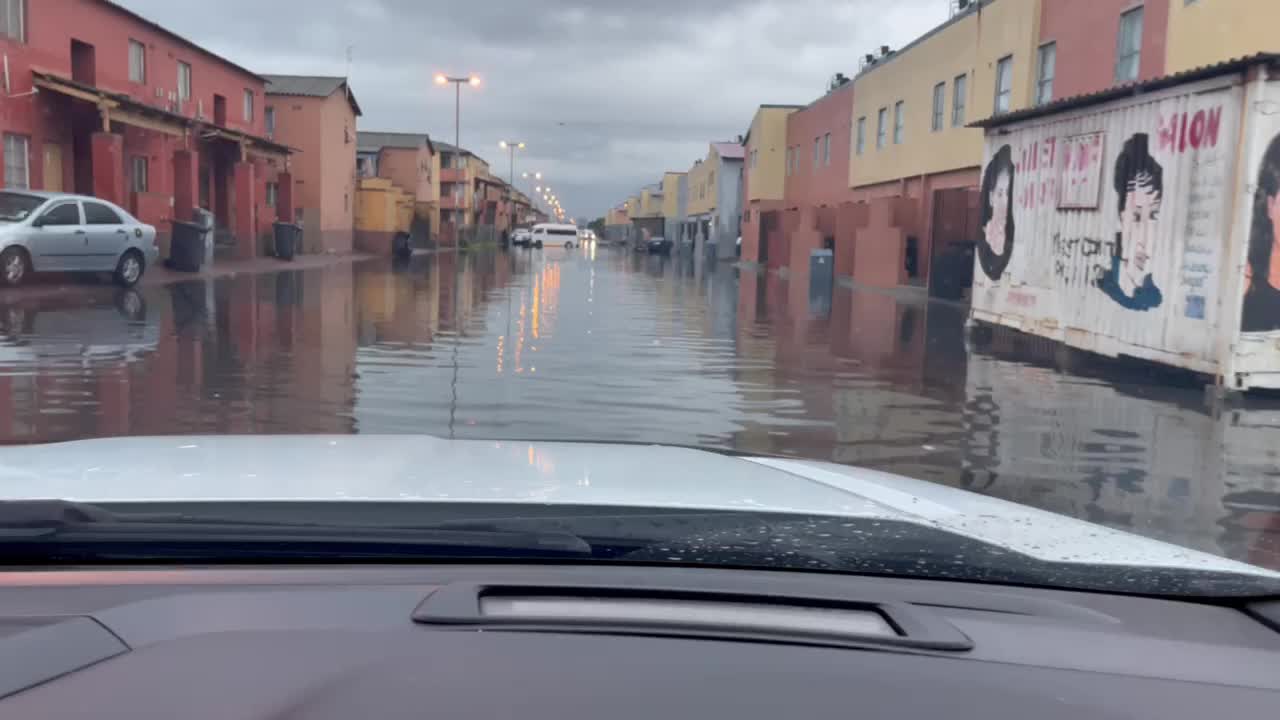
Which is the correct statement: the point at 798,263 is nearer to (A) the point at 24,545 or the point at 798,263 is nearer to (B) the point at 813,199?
(B) the point at 813,199

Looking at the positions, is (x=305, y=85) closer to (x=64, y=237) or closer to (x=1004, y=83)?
(x=64, y=237)

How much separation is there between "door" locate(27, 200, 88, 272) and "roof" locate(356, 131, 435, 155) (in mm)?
51304

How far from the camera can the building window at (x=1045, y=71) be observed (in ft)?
79.4

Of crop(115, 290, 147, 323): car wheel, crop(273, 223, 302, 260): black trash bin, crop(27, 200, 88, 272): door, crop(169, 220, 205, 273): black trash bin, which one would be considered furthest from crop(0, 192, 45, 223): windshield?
crop(273, 223, 302, 260): black trash bin

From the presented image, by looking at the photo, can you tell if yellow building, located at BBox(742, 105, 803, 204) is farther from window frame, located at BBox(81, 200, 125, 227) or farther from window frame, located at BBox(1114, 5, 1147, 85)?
window frame, located at BBox(81, 200, 125, 227)

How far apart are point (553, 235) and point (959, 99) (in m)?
75.6

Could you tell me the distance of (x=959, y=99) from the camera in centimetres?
2908

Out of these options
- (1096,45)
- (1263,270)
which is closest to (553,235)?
(1096,45)

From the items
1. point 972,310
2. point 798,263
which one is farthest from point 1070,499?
point 798,263

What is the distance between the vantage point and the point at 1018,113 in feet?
52.7

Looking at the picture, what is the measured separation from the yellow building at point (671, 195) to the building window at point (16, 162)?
3202 inches

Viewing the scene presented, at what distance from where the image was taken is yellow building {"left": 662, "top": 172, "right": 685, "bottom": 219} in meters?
108

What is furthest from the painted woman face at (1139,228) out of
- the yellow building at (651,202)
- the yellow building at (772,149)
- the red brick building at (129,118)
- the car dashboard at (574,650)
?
the yellow building at (651,202)

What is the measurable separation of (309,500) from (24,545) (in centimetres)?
51
